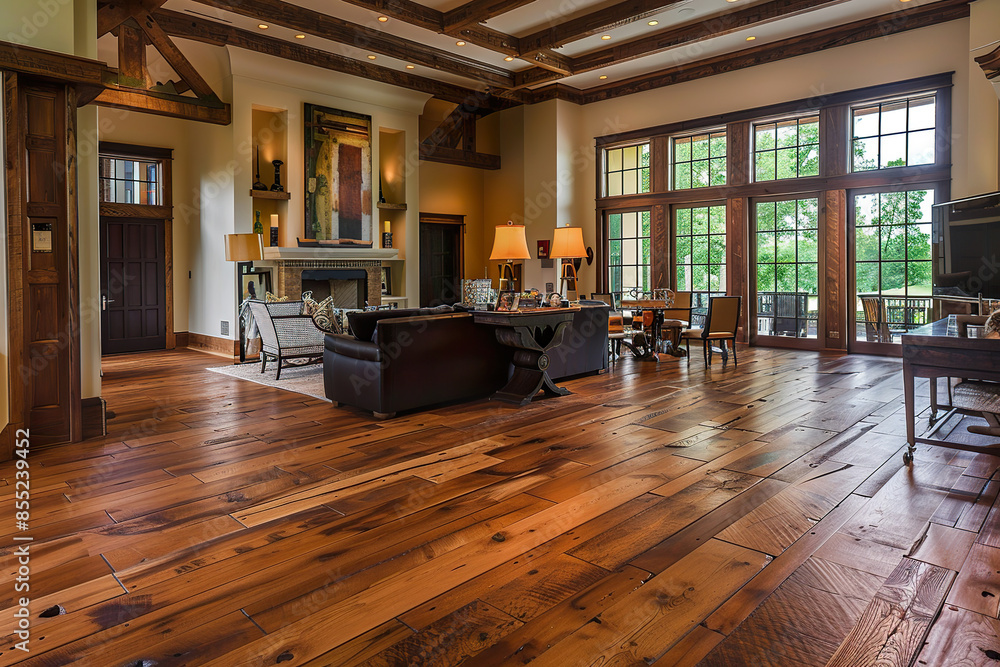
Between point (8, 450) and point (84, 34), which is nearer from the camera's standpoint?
point (8, 450)

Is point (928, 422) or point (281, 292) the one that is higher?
point (281, 292)

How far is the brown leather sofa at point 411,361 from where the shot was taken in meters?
4.64

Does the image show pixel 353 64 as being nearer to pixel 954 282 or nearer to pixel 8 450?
pixel 8 450

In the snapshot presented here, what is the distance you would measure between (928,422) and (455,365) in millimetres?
3382

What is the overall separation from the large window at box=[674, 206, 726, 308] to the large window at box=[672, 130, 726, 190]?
39cm

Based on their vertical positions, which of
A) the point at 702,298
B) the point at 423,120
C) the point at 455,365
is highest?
the point at 423,120

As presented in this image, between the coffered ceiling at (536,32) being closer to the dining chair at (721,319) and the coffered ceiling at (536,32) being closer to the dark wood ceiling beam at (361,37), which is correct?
the dark wood ceiling beam at (361,37)

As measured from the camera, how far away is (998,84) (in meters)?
5.73

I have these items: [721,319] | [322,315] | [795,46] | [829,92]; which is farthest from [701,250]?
[322,315]

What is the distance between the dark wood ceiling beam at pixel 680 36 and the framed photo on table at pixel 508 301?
4.93 m

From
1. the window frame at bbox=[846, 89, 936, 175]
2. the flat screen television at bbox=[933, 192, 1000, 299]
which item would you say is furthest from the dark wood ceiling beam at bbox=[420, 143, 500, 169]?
the flat screen television at bbox=[933, 192, 1000, 299]

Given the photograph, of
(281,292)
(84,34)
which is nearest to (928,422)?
(84,34)

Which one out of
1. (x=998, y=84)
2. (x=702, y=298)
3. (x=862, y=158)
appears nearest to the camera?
(x=998, y=84)

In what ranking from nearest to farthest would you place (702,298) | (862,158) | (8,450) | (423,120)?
(8,450) < (862,158) < (702,298) < (423,120)
